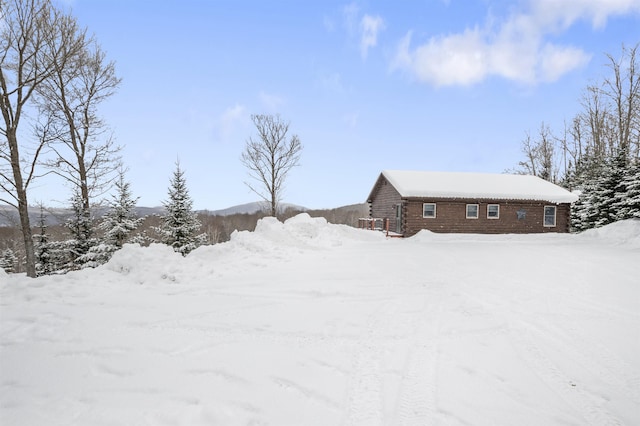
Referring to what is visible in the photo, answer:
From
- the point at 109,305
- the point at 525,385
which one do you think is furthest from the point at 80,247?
the point at 525,385

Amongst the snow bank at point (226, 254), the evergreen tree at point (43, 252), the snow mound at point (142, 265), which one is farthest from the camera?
the evergreen tree at point (43, 252)

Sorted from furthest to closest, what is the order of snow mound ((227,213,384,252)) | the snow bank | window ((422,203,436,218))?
window ((422,203,436,218)) < snow mound ((227,213,384,252)) < the snow bank

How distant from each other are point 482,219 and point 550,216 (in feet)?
19.7

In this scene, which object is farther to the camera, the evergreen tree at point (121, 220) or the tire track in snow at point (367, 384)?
the evergreen tree at point (121, 220)

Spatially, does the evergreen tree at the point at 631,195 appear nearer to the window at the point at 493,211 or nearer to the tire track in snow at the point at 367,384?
the window at the point at 493,211

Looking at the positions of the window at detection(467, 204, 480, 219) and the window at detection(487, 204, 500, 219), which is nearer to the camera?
the window at detection(467, 204, 480, 219)

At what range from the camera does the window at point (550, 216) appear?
83.3 feet

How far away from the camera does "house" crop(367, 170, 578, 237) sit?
77.4 feet

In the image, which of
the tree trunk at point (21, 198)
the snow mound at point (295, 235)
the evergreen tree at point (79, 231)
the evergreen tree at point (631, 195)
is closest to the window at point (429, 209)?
the snow mound at point (295, 235)

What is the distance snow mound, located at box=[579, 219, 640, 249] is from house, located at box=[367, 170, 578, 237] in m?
5.11

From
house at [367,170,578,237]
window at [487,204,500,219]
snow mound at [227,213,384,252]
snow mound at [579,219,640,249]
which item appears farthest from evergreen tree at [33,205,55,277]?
snow mound at [579,219,640,249]

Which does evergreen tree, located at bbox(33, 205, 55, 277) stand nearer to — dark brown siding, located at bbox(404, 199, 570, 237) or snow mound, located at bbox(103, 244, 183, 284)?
snow mound, located at bbox(103, 244, 183, 284)

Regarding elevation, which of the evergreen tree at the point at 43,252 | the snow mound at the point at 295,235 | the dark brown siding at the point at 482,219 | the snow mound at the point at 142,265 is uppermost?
the dark brown siding at the point at 482,219

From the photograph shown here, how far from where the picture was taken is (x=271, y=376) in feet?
12.3
